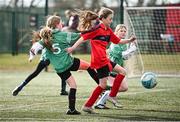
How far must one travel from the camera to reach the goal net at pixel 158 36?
21906 mm

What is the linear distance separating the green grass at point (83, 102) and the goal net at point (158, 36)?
21.1 ft

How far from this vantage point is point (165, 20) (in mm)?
23797

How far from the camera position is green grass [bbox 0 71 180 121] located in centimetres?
895

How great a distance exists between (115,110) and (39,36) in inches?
69.0

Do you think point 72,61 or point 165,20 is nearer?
point 72,61

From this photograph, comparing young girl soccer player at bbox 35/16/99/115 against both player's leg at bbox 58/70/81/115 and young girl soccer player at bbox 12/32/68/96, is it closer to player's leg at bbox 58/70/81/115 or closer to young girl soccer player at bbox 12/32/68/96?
player's leg at bbox 58/70/81/115

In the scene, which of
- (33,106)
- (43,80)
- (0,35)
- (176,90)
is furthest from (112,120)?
(0,35)

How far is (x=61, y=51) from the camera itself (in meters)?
9.59

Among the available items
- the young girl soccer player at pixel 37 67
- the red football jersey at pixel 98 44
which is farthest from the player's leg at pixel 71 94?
the young girl soccer player at pixel 37 67

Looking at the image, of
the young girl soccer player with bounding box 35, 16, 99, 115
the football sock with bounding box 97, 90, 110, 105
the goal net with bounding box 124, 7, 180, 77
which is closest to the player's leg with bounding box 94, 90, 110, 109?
the football sock with bounding box 97, 90, 110, 105

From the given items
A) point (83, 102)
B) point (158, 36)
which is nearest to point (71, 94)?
point (83, 102)

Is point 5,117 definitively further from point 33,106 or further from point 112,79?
point 112,79

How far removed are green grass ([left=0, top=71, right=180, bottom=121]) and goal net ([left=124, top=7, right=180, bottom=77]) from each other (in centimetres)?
645

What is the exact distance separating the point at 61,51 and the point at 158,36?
52.6ft
